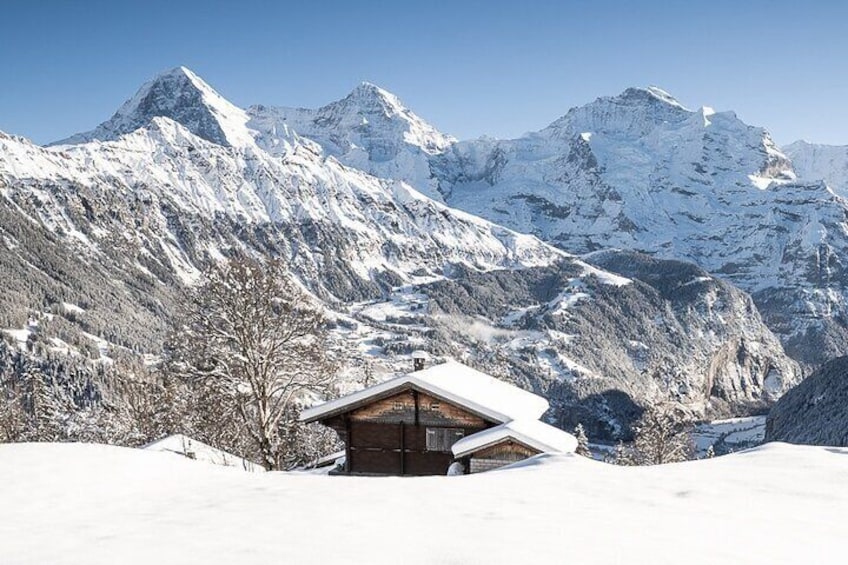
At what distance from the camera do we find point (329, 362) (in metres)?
23.9

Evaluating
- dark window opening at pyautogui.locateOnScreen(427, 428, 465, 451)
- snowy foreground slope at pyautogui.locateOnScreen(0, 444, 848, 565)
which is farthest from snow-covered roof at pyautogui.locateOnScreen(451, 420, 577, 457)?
snowy foreground slope at pyautogui.locateOnScreen(0, 444, 848, 565)

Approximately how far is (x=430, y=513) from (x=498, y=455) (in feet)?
41.6

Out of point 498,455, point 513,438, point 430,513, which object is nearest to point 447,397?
point 498,455

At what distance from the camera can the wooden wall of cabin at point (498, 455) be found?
19812 mm

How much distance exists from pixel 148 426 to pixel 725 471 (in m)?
36.6

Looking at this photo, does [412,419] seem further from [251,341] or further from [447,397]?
[251,341]

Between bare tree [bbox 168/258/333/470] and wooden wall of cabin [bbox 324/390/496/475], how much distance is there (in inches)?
82.5

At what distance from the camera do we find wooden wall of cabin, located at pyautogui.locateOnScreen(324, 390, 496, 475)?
880 inches

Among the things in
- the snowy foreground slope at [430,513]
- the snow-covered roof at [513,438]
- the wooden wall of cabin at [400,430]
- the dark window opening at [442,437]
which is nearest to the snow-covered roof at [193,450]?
the wooden wall of cabin at [400,430]

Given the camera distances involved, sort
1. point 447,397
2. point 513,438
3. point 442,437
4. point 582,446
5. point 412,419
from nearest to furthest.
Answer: point 513,438
point 447,397
point 442,437
point 412,419
point 582,446

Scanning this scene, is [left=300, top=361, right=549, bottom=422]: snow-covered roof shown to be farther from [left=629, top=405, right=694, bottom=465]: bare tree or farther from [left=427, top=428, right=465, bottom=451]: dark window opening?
[left=629, top=405, right=694, bottom=465]: bare tree

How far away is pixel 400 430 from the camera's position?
2269 centimetres

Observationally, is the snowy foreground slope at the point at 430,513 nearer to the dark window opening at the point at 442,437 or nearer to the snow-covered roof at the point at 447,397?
the snow-covered roof at the point at 447,397

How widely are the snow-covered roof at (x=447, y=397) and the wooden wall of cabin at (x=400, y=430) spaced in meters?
0.52
